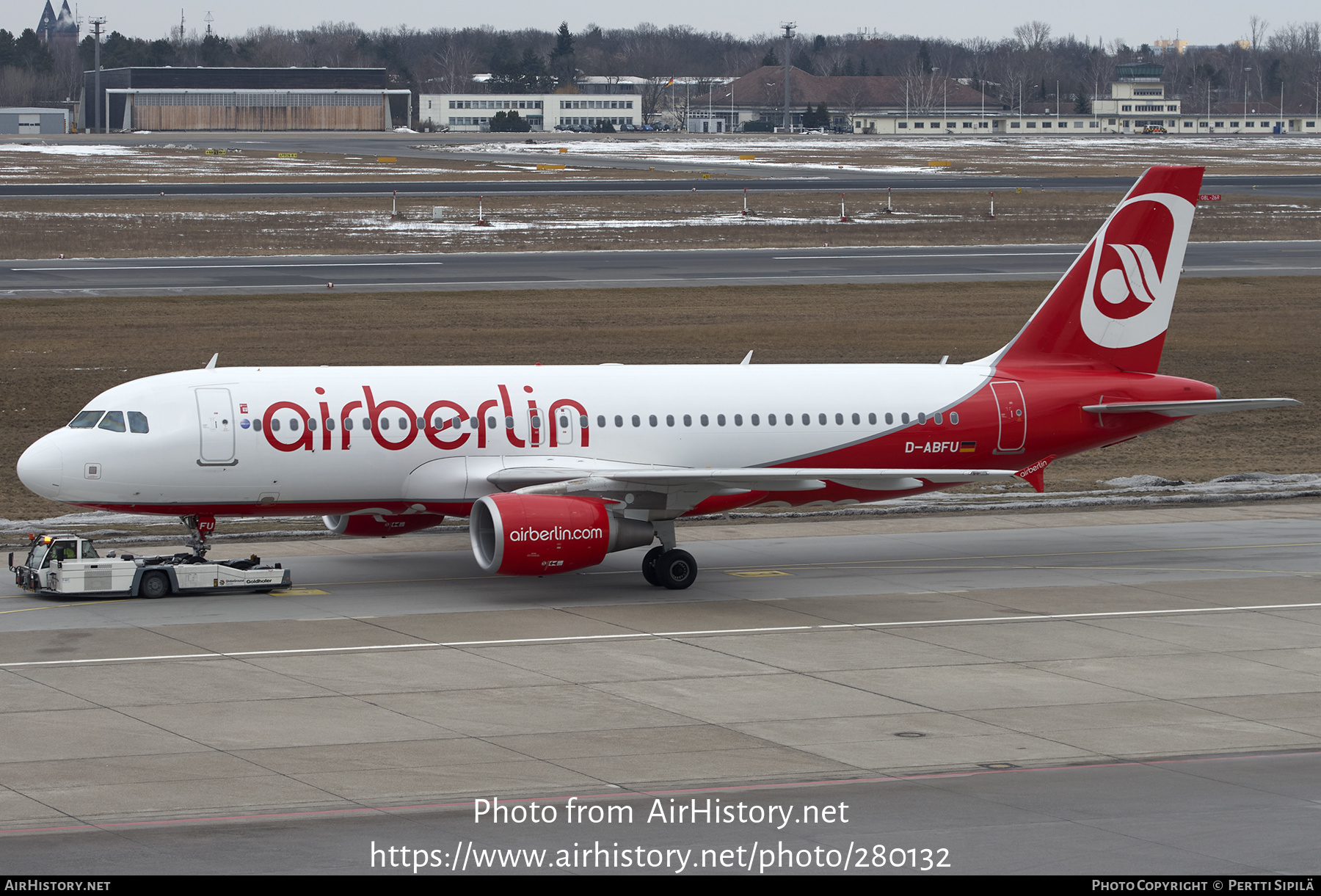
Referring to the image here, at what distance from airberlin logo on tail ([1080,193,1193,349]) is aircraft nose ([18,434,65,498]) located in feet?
71.2

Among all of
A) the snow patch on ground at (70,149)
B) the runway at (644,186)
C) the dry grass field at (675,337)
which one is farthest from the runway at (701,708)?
the snow patch on ground at (70,149)

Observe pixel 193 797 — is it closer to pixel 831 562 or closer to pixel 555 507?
pixel 555 507

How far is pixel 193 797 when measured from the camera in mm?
19312

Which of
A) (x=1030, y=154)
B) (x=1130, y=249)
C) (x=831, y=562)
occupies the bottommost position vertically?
(x=831, y=562)

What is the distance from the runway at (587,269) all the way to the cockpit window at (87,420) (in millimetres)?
40820

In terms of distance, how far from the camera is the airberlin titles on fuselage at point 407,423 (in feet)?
105

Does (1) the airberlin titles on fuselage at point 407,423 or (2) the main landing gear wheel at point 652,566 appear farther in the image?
(2) the main landing gear wheel at point 652,566

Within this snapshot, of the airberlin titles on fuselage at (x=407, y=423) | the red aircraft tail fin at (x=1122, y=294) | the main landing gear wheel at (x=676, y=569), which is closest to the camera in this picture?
the airberlin titles on fuselage at (x=407, y=423)

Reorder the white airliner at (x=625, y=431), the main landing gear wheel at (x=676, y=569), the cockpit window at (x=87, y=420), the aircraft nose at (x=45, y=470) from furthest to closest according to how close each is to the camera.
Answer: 1. the main landing gear wheel at (x=676, y=569)
2. the cockpit window at (x=87, y=420)
3. the white airliner at (x=625, y=431)
4. the aircraft nose at (x=45, y=470)

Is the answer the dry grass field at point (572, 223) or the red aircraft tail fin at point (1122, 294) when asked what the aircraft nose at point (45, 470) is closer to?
the red aircraft tail fin at point (1122, 294)

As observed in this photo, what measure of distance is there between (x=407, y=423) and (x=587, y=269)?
4883 cm
